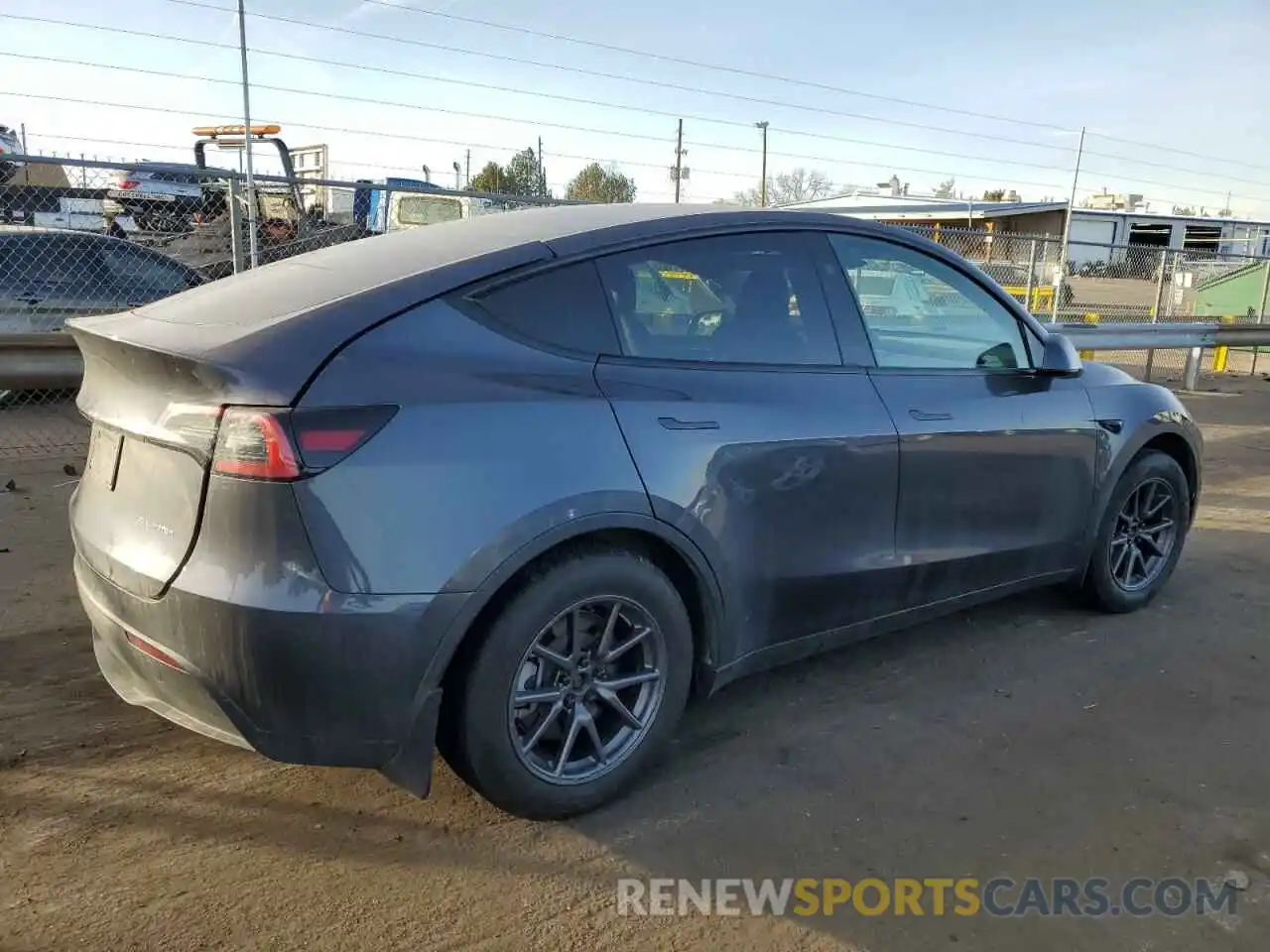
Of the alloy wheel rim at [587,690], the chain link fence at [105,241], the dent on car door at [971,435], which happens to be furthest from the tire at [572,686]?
the chain link fence at [105,241]

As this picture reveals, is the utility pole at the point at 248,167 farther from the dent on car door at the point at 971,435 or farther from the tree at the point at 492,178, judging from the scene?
the tree at the point at 492,178

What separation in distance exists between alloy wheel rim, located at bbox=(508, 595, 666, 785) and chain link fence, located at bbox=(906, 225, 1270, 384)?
26.9 ft

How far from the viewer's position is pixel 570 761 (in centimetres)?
286

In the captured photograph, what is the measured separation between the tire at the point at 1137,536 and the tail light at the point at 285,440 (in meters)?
3.47

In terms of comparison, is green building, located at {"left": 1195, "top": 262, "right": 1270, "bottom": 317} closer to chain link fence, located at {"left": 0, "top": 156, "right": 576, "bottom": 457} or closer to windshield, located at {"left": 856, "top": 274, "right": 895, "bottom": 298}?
chain link fence, located at {"left": 0, "top": 156, "right": 576, "bottom": 457}

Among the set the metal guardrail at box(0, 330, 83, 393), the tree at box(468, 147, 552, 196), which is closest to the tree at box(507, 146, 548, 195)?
the tree at box(468, 147, 552, 196)

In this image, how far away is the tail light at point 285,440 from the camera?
2279mm

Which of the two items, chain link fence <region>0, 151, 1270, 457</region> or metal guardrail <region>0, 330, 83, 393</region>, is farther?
chain link fence <region>0, 151, 1270, 457</region>

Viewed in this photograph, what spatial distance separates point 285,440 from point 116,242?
267 inches

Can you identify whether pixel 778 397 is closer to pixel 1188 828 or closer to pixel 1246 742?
pixel 1188 828

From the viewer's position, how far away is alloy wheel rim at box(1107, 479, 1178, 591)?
458 cm

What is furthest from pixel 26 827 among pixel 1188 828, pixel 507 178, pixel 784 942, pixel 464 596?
pixel 507 178

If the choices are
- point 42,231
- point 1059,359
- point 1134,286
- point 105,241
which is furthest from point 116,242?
point 1134,286

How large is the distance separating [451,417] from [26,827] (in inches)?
66.9
